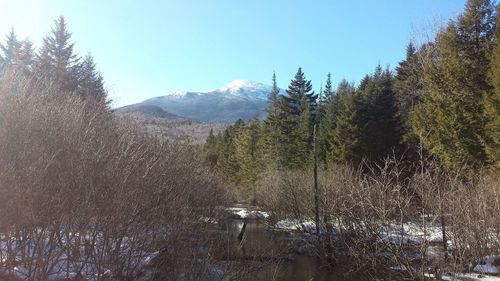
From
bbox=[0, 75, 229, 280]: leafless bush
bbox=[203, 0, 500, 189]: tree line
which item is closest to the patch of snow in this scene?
bbox=[203, 0, 500, 189]: tree line

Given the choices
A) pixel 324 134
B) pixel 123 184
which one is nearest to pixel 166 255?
pixel 123 184

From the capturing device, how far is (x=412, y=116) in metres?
33.5

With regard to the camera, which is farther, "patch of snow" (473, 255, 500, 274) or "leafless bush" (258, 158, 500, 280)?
"leafless bush" (258, 158, 500, 280)

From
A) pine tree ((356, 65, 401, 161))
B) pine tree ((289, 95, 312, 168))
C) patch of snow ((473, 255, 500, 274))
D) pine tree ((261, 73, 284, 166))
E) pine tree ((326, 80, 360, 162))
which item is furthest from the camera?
pine tree ((261, 73, 284, 166))

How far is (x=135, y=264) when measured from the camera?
9477mm

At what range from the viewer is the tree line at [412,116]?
25906mm

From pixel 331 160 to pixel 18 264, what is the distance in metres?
32.7

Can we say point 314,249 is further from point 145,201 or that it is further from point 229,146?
point 229,146

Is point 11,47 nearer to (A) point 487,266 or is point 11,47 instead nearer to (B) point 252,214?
(B) point 252,214

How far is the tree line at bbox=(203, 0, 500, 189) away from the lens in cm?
2591

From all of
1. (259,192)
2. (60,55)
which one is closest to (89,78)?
(60,55)

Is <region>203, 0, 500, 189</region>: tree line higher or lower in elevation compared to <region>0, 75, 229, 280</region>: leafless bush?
higher

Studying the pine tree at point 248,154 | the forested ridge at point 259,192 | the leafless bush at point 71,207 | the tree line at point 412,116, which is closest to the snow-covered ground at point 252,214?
the forested ridge at point 259,192

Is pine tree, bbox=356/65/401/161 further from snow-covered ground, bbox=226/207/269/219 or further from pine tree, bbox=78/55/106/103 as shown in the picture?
pine tree, bbox=78/55/106/103
